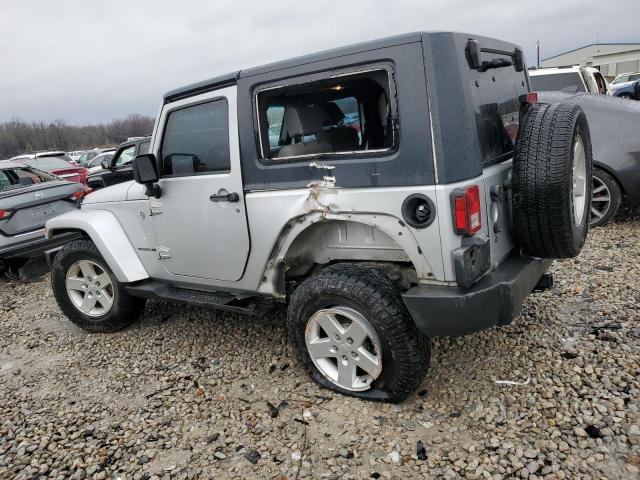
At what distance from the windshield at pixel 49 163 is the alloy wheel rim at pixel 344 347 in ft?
34.2

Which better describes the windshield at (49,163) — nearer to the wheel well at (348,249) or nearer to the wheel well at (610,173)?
the wheel well at (348,249)

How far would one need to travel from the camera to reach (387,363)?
8.71 ft

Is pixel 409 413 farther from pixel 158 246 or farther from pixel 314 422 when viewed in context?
pixel 158 246

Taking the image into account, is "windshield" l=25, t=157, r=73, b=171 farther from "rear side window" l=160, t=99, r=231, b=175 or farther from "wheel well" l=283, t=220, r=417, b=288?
"wheel well" l=283, t=220, r=417, b=288

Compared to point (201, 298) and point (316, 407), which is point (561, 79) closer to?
point (201, 298)

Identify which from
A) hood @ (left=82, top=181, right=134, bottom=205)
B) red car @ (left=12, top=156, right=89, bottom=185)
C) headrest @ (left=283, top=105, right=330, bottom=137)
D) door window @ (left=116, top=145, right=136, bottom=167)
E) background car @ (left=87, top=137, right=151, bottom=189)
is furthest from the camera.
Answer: red car @ (left=12, top=156, right=89, bottom=185)

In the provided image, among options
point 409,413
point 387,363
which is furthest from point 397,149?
point 409,413

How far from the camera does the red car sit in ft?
35.6

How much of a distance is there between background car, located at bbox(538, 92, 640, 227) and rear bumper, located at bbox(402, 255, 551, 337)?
3234 mm

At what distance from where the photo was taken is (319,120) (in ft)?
9.89

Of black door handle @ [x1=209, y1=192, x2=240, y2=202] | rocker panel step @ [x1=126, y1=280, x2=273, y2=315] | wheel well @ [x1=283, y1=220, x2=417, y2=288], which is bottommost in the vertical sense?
rocker panel step @ [x1=126, y1=280, x2=273, y2=315]

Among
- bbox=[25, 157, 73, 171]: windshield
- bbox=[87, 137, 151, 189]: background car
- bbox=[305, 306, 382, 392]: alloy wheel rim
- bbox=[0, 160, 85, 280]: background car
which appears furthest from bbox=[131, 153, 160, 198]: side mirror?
bbox=[25, 157, 73, 171]: windshield

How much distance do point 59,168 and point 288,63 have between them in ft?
33.9

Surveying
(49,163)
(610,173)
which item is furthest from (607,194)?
(49,163)
